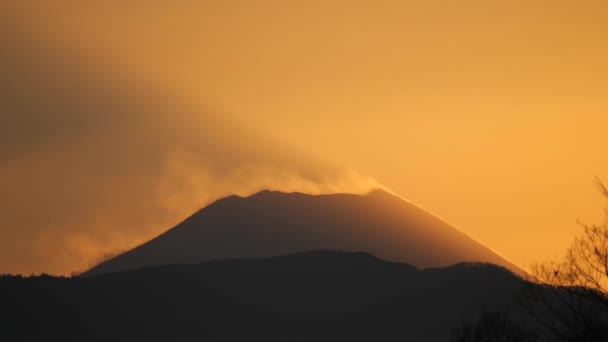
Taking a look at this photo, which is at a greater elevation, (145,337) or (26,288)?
(26,288)

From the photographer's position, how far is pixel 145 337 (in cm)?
14238

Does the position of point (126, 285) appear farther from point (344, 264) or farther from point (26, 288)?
point (344, 264)

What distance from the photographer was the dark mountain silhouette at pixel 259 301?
13762 centimetres

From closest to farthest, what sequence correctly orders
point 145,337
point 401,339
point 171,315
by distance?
point 401,339
point 145,337
point 171,315

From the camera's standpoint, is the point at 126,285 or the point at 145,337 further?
the point at 126,285

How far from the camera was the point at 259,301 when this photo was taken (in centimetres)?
16125

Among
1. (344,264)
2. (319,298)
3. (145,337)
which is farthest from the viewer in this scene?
(344,264)

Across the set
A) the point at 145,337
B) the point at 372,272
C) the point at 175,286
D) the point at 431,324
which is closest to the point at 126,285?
the point at 175,286

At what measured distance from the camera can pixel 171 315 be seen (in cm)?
15300

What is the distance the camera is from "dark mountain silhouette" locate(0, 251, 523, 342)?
137625 millimetres

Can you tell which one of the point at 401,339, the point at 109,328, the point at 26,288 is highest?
the point at 26,288

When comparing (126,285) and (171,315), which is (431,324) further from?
(126,285)

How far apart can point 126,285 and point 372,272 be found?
49.1 m

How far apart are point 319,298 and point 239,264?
23936mm
